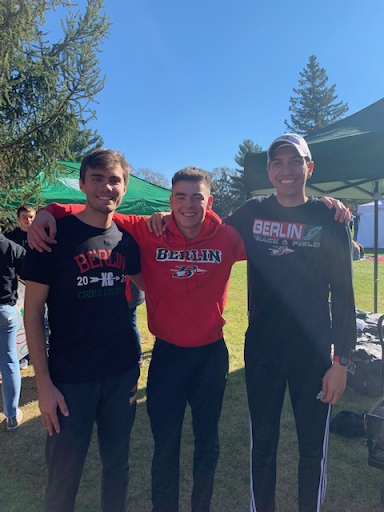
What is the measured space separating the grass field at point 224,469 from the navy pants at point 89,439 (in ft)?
2.39

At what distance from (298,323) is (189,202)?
947mm

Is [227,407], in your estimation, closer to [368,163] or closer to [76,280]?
[76,280]

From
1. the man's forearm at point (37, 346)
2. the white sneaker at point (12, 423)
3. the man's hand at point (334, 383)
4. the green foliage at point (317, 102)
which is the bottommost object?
the white sneaker at point (12, 423)

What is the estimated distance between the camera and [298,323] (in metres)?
1.95

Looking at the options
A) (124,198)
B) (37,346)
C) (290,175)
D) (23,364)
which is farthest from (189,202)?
(124,198)

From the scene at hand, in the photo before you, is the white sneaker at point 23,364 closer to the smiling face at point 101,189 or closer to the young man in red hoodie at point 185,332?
the young man in red hoodie at point 185,332

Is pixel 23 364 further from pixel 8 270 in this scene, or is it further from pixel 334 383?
pixel 334 383

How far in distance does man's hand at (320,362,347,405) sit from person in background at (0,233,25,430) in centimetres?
282

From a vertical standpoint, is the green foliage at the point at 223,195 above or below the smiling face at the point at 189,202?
above

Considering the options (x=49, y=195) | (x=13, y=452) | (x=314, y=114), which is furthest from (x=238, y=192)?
(x=13, y=452)

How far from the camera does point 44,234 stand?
1.63 meters

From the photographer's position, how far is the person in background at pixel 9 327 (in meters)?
3.19

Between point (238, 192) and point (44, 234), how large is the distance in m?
55.6

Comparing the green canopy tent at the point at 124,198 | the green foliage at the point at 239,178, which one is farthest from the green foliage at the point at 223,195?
the green canopy tent at the point at 124,198
